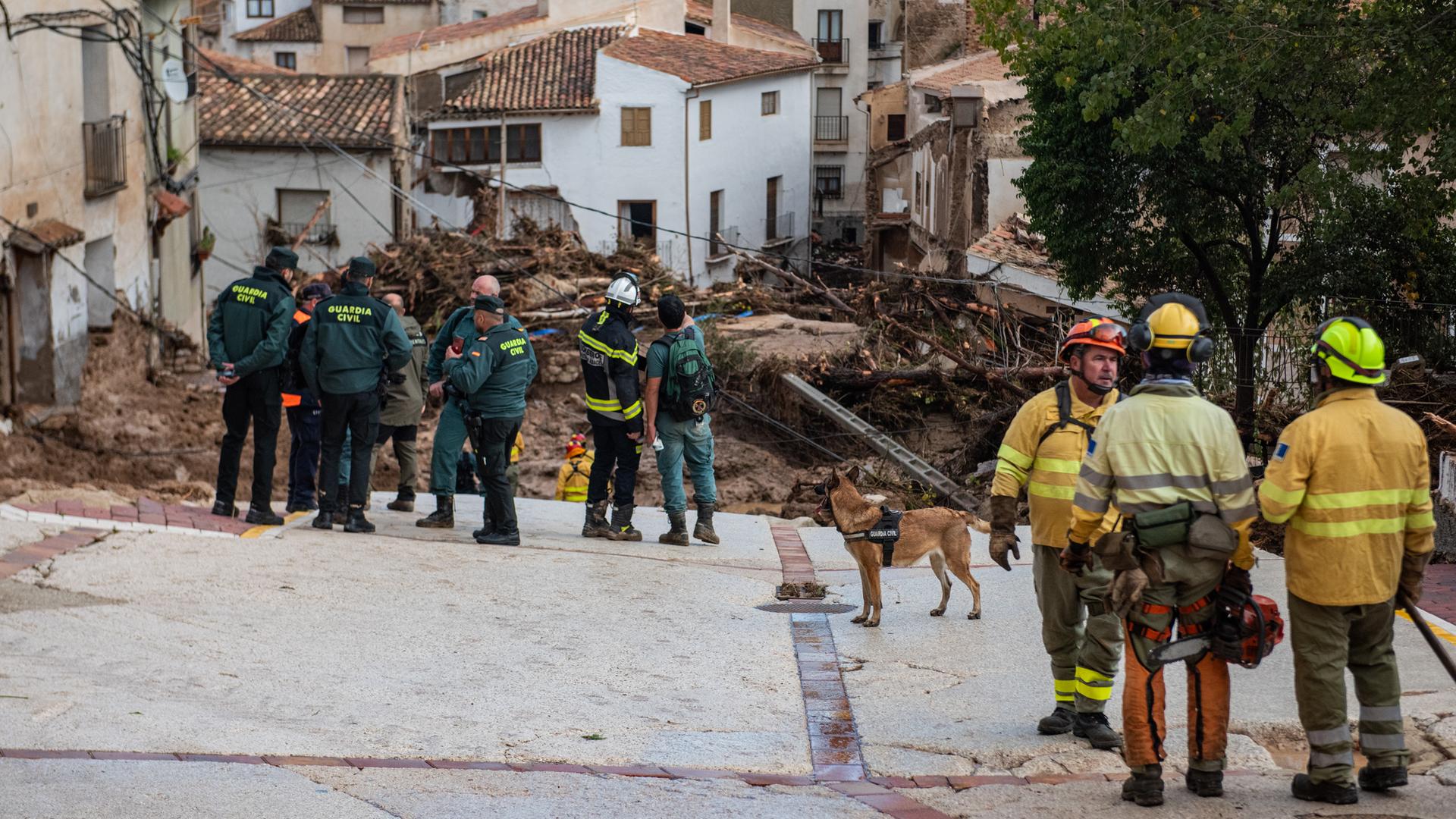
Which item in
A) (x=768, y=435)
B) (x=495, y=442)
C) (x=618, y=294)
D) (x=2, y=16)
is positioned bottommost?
(x=768, y=435)

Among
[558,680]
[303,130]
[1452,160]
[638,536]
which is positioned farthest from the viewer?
[303,130]

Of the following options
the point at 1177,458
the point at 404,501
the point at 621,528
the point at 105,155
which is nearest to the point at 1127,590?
the point at 1177,458

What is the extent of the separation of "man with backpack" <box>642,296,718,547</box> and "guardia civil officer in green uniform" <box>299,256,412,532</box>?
1823 millimetres

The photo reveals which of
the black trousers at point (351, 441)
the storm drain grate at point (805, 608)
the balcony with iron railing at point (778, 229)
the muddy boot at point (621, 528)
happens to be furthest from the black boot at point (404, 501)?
the balcony with iron railing at point (778, 229)

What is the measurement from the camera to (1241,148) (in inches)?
771

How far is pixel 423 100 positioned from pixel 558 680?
4435cm

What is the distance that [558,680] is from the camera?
7.65 m

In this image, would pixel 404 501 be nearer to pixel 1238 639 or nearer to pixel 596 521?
pixel 596 521

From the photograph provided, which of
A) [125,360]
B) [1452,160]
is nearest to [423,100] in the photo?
[125,360]

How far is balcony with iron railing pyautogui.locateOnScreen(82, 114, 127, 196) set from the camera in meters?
20.6

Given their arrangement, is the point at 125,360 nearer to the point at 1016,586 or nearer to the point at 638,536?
the point at 638,536

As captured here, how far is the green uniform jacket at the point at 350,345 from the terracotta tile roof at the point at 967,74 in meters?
30.9

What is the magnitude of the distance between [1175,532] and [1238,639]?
1.43 ft

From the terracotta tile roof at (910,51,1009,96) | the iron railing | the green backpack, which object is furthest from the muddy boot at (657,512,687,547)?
the iron railing
